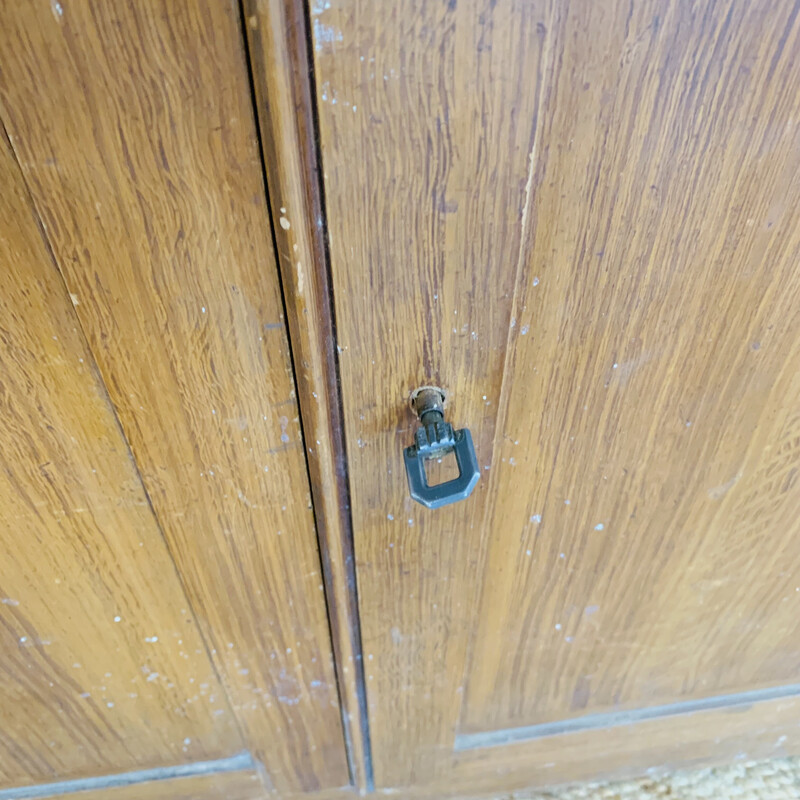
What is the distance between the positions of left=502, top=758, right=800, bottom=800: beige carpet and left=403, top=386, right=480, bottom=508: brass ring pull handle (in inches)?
31.3

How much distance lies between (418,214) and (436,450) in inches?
5.9

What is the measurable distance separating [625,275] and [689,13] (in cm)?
13

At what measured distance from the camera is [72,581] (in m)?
0.49

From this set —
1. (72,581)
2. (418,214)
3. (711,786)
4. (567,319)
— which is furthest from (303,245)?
(711,786)

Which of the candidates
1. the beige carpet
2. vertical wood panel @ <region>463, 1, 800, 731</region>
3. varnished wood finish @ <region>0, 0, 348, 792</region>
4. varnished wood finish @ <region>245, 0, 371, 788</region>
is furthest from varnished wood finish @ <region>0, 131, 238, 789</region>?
the beige carpet

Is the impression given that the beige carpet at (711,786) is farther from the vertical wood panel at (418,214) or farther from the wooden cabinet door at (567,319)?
the vertical wood panel at (418,214)

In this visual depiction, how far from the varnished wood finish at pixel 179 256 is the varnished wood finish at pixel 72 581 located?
0.05 ft

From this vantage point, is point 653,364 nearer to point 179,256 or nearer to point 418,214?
point 418,214

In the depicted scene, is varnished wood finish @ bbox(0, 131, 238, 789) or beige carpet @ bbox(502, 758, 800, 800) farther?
beige carpet @ bbox(502, 758, 800, 800)

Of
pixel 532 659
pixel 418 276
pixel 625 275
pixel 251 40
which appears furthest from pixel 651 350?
pixel 532 659

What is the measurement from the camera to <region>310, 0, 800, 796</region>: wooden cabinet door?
0.27 metres

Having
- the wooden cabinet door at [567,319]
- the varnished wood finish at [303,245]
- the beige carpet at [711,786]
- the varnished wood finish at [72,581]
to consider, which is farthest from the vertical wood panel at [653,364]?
the beige carpet at [711,786]

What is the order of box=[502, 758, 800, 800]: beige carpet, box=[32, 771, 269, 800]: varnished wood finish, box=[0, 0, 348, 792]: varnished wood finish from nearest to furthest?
1. box=[0, 0, 348, 792]: varnished wood finish
2. box=[32, 771, 269, 800]: varnished wood finish
3. box=[502, 758, 800, 800]: beige carpet

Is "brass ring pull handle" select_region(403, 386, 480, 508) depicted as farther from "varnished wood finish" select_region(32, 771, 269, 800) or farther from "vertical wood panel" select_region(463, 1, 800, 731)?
"varnished wood finish" select_region(32, 771, 269, 800)
